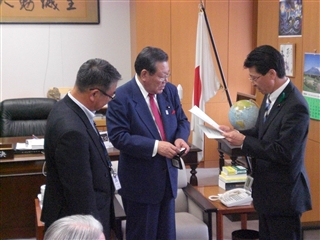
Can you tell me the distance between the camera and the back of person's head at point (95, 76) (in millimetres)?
2051

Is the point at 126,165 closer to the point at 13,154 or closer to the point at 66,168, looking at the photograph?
the point at 66,168

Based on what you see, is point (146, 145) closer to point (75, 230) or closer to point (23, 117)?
point (75, 230)

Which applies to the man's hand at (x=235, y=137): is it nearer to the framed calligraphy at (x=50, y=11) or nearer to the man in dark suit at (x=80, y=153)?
the man in dark suit at (x=80, y=153)

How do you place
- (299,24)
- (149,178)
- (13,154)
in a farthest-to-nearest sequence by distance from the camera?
(299,24) < (13,154) < (149,178)

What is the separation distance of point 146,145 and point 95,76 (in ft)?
2.17

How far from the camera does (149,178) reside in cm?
270

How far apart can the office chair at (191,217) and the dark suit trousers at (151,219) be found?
146mm

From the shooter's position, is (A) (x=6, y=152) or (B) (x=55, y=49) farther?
(B) (x=55, y=49)

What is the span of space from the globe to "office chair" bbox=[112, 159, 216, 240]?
556 mm

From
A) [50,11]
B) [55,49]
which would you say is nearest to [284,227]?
[55,49]

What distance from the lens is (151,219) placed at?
273 cm

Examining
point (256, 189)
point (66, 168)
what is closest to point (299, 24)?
point (256, 189)

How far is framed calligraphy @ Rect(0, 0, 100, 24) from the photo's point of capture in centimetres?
594

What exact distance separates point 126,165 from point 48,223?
28.3 inches
